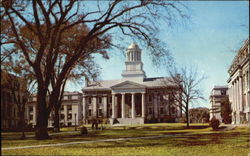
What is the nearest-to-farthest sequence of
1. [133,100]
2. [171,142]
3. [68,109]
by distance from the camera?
1. [171,142]
2. [133,100]
3. [68,109]

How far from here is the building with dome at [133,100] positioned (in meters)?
99.4

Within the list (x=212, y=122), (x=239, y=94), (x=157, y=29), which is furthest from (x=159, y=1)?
(x=239, y=94)

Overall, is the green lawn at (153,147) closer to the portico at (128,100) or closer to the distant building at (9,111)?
the distant building at (9,111)

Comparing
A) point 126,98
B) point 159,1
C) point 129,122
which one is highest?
point 159,1

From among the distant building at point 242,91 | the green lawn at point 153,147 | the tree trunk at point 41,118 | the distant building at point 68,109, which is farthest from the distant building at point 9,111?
the green lawn at point 153,147

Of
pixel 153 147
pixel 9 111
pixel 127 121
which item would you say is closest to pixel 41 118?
pixel 153 147

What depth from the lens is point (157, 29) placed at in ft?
70.3

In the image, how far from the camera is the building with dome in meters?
99.4

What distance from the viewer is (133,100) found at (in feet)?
324

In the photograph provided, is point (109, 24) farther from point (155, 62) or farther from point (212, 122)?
point (212, 122)

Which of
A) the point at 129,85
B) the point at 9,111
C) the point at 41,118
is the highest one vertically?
the point at 129,85

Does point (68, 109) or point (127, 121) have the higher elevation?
point (68, 109)

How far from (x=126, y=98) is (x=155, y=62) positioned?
84436 millimetres

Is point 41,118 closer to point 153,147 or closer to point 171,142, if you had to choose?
point 171,142
